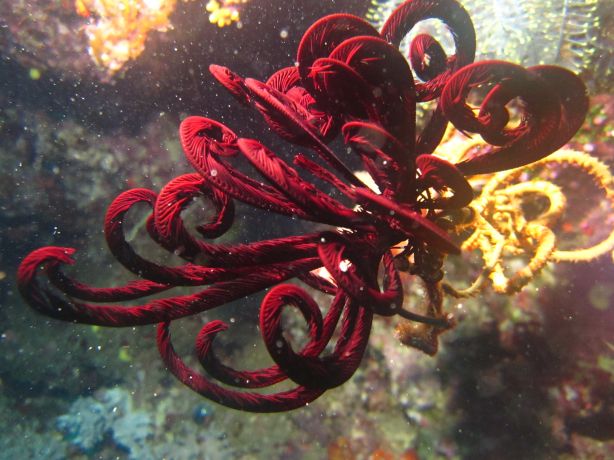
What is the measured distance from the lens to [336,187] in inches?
77.9

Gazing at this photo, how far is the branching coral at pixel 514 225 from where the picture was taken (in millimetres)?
2514

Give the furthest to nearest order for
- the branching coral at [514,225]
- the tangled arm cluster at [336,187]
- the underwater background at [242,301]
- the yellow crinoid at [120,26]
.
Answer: the yellow crinoid at [120,26] < the underwater background at [242,301] < the branching coral at [514,225] < the tangled arm cluster at [336,187]

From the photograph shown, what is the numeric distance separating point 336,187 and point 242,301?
14.1 feet

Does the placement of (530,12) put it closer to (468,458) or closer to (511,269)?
(511,269)

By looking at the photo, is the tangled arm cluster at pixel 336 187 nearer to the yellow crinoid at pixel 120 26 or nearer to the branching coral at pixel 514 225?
the branching coral at pixel 514 225

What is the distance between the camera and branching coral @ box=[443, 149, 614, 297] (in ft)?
8.25

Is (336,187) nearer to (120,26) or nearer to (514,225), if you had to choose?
(514,225)

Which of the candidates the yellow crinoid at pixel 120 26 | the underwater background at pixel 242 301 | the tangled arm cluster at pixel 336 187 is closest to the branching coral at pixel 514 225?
the underwater background at pixel 242 301

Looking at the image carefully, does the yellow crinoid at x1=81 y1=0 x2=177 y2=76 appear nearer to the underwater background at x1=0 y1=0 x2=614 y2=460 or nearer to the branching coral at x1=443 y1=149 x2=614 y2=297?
the underwater background at x1=0 y1=0 x2=614 y2=460

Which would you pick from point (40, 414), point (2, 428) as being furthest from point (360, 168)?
point (2, 428)

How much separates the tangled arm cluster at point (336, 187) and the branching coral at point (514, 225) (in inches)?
24.6

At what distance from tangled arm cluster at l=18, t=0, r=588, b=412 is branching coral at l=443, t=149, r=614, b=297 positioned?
0.63 metres

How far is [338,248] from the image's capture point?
1.80 m

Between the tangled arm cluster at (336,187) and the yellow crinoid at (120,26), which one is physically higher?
the yellow crinoid at (120,26)
